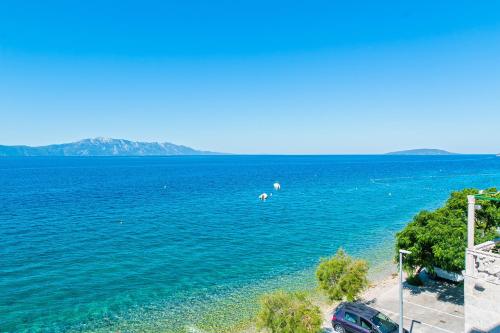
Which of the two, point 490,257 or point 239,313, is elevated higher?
point 490,257

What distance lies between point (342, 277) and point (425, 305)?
6.35 m

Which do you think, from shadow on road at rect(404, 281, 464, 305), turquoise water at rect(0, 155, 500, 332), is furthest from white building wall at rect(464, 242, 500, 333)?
turquoise water at rect(0, 155, 500, 332)

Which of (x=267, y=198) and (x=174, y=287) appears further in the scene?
(x=267, y=198)

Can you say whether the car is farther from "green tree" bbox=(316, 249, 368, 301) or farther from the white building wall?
the white building wall

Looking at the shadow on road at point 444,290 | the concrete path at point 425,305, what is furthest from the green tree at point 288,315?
the shadow on road at point 444,290

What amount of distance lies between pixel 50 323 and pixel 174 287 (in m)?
9.62

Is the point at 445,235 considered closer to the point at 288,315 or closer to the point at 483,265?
the point at 483,265

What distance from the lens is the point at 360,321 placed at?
62.5ft

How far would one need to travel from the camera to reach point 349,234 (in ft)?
155

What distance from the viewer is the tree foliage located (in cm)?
2191

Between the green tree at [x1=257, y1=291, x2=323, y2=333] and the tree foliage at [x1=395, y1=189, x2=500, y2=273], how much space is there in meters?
10.5

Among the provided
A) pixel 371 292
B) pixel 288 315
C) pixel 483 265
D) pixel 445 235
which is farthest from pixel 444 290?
pixel 288 315

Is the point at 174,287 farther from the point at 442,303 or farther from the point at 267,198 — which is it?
the point at 267,198

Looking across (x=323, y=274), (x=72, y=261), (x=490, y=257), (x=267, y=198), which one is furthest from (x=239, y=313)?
(x=267, y=198)
